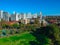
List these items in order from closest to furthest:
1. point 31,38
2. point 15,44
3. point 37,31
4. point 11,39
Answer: point 15,44 → point 11,39 → point 31,38 → point 37,31

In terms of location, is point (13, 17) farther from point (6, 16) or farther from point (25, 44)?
point (25, 44)

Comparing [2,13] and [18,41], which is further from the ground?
[2,13]

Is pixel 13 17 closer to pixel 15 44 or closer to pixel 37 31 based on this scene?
pixel 37 31

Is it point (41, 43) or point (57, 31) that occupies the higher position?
point (57, 31)

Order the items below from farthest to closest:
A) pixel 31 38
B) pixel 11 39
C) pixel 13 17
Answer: pixel 13 17
pixel 31 38
pixel 11 39

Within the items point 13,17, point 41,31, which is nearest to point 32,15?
point 13,17

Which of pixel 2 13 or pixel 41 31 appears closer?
pixel 41 31

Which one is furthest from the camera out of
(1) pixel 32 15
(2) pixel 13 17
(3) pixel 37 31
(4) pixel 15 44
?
(1) pixel 32 15

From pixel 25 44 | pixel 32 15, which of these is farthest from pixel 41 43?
pixel 32 15

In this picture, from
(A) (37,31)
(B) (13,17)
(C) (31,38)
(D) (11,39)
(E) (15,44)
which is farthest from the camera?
(B) (13,17)
